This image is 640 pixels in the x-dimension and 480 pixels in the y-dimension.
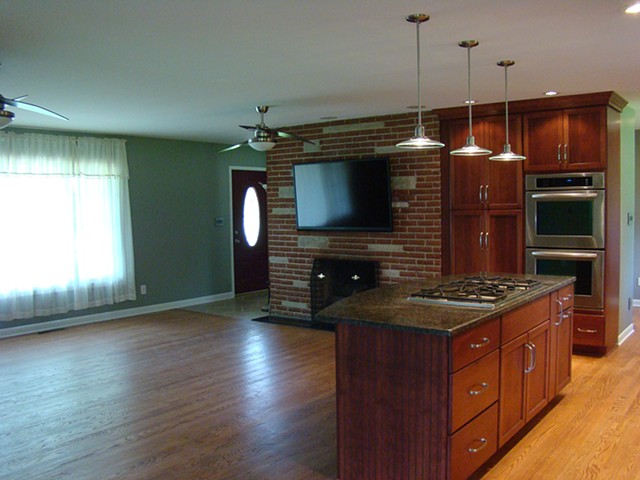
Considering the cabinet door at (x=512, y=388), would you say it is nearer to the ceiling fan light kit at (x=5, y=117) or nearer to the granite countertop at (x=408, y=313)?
the granite countertop at (x=408, y=313)

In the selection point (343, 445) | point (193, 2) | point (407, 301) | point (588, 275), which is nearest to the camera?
point (193, 2)

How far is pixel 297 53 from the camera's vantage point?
3.61 metres

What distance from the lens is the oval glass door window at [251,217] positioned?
9336 mm

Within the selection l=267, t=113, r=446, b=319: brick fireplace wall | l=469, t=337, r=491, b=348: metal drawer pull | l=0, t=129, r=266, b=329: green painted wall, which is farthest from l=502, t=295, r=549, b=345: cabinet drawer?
l=0, t=129, r=266, b=329: green painted wall

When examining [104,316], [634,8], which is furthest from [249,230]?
[634,8]

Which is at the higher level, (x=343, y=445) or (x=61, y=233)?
(x=61, y=233)

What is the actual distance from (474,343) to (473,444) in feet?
1.64

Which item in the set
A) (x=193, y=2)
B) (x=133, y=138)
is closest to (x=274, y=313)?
(x=133, y=138)

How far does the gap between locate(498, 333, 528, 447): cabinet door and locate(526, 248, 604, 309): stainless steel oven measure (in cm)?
228

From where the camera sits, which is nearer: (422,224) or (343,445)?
(343,445)

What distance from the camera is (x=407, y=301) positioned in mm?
3203

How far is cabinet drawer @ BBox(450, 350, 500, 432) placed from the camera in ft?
8.54

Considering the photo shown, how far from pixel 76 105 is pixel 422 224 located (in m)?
3.61

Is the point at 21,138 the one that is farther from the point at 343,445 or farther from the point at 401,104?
the point at 343,445
